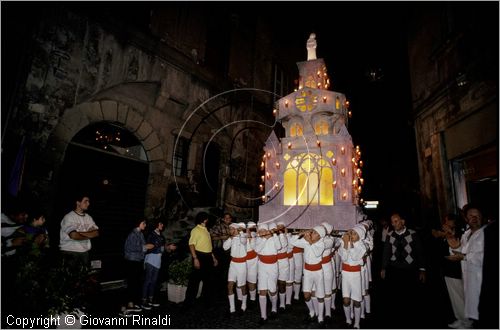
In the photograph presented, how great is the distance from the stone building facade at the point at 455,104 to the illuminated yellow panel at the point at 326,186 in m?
4.40

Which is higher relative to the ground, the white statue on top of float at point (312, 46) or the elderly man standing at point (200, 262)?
the white statue on top of float at point (312, 46)

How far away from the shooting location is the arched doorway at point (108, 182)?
314 inches

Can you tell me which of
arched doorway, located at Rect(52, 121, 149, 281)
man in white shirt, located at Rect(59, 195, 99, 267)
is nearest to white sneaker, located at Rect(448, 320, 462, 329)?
man in white shirt, located at Rect(59, 195, 99, 267)

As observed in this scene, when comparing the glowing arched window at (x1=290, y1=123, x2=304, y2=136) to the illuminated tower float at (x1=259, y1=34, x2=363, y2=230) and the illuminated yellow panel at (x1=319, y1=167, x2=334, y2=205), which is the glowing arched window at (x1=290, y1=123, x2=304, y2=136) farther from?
the illuminated yellow panel at (x1=319, y1=167, x2=334, y2=205)

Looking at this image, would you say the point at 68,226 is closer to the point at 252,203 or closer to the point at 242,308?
the point at 242,308

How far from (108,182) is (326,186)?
7.57 metres

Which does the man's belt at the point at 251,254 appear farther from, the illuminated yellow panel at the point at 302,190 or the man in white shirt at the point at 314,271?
the illuminated yellow panel at the point at 302,190

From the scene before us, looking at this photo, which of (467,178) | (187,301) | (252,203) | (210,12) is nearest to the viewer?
(187,301)

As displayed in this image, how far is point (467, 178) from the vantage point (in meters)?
10.0

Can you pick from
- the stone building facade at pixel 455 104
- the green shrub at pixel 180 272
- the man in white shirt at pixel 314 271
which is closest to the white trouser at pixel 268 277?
the man in white shirt at pixel 314 271

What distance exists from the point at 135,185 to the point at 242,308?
5.50 m

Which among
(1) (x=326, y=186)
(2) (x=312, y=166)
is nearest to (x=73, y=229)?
(2) (x=312, y=166)

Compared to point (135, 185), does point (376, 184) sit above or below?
above

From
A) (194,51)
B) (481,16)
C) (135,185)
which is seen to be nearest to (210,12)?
(194,51)
